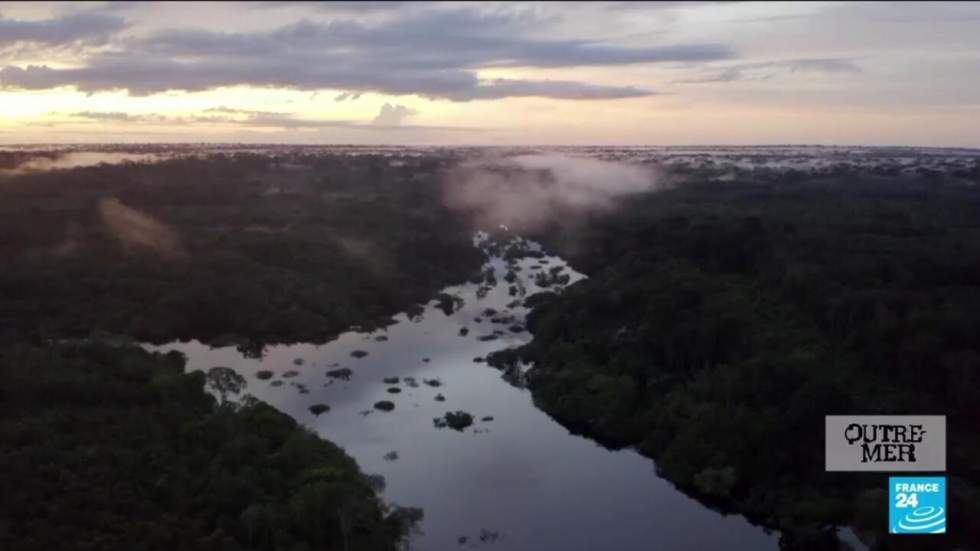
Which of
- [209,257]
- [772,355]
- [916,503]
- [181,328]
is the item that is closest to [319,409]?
[181,328]

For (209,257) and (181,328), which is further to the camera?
(209,257)

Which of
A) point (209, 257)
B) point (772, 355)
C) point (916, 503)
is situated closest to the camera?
point (916, 503)

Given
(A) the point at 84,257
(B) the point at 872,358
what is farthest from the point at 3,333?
(B) the point at 872,358

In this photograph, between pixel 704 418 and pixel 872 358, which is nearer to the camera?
pixel 704 418

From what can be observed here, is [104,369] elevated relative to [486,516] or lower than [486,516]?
elevated

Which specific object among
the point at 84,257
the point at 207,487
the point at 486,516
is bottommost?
the point at 486,516

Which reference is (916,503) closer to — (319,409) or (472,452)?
(472,452)

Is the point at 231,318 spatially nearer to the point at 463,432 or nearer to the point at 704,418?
the point at 463,432
